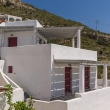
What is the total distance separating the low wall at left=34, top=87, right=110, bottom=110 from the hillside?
32.2 m

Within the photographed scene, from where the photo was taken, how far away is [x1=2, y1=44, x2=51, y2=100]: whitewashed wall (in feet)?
45.0

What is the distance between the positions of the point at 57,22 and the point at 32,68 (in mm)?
48407

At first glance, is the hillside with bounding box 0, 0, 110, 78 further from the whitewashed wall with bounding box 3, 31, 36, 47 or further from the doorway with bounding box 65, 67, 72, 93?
the doorway with bounding box 65, 67, 72, 93

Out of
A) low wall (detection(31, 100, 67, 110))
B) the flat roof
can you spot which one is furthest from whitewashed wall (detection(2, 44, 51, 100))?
the flat roof

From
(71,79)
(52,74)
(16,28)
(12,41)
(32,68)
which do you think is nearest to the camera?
(52,74)

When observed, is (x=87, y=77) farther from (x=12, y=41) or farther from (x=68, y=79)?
(x=12, y=41)

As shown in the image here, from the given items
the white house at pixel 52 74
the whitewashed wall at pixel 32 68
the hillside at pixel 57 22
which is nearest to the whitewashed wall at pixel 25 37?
the white house at pixel 52 74

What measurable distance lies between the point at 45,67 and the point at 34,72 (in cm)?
92

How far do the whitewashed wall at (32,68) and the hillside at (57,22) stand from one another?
1310 inches

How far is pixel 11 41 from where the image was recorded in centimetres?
1898

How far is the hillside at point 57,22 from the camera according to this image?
54188mm

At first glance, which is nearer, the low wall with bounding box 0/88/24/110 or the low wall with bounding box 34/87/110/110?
the low wall with bounding box 0/88/24/110

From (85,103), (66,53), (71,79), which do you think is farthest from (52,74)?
(71,79)

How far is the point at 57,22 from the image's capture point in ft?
203
